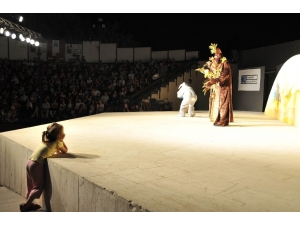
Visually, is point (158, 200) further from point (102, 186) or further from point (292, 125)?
point (292, 125)

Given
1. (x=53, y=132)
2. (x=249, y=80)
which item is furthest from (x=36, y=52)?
(x=53, y=132)

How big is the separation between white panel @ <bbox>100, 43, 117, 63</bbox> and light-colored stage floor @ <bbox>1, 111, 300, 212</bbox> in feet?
40.0

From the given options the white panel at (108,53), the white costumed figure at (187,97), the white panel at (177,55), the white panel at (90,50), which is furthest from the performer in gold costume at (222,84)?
the white panel at (90,50)

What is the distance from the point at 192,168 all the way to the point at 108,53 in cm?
1475

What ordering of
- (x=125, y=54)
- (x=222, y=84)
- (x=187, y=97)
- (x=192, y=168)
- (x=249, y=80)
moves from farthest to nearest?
(x=125, y=54)
(x=249, y=80)
(x=187, y=97)
(x=222, y=84)
(x=192, y=168)

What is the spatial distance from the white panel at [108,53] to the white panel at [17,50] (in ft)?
13.9

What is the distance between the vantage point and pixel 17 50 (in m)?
16.3

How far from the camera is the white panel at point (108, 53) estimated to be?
1700 cm

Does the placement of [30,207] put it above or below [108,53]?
below

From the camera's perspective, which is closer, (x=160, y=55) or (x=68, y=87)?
(x=68, y=87)

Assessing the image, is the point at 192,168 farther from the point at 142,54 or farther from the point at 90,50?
the point at 90,50

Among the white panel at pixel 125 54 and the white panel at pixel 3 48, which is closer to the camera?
the white panel at pixel 3 48

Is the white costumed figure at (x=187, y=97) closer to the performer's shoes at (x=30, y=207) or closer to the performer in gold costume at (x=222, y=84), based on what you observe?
the performer in gold costume at (x=222, y=84)

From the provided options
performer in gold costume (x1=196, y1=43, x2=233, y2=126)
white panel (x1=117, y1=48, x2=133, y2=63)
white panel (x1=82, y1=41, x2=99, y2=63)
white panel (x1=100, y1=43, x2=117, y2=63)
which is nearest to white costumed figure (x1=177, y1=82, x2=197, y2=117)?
performer in gold costume (x1=196, y1=43, x2=233, y2=126)
